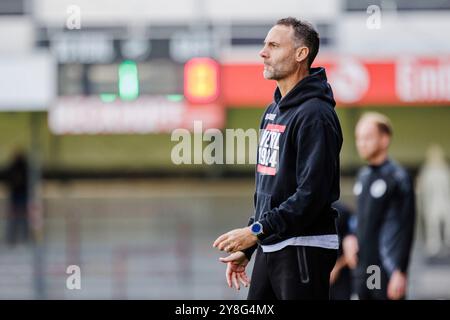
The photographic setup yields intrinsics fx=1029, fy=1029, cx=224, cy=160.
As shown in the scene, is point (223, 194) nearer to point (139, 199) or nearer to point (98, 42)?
point (139, 199)

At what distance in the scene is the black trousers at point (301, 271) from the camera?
407cm

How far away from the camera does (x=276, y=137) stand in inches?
163

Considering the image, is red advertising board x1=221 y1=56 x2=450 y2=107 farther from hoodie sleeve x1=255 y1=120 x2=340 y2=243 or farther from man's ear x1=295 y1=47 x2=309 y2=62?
hoodie sleeve x1=255 y1=120 x2=340 y2=243

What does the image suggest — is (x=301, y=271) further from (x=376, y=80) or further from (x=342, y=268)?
(x=376, y=80)

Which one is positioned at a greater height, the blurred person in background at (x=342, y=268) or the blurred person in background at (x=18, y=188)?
the blurred person in background at (x=342, y=268)

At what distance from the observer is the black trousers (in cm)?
407

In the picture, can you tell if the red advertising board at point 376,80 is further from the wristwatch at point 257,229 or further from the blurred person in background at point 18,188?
the wristwatch at point 257,229

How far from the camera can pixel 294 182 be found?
160 inches

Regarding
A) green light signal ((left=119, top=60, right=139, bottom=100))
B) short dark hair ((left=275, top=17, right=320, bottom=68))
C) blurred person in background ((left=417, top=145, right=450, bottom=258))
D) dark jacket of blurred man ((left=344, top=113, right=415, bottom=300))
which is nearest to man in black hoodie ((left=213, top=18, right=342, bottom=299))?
short dark hair ((left=275, top=17, right=320, bottom=68))

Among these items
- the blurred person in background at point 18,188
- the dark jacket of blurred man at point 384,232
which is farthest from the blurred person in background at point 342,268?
the blurred person in background at point 18,188

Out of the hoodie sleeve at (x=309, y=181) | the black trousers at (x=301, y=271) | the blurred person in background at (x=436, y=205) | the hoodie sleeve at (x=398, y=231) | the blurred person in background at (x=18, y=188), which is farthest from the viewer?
the blurred person in background at (x=18, y=188)

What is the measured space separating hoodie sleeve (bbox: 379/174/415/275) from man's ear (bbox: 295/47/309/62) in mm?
2179

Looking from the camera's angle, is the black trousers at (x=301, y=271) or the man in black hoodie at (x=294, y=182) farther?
the black trousers at (x=301, y=271)
